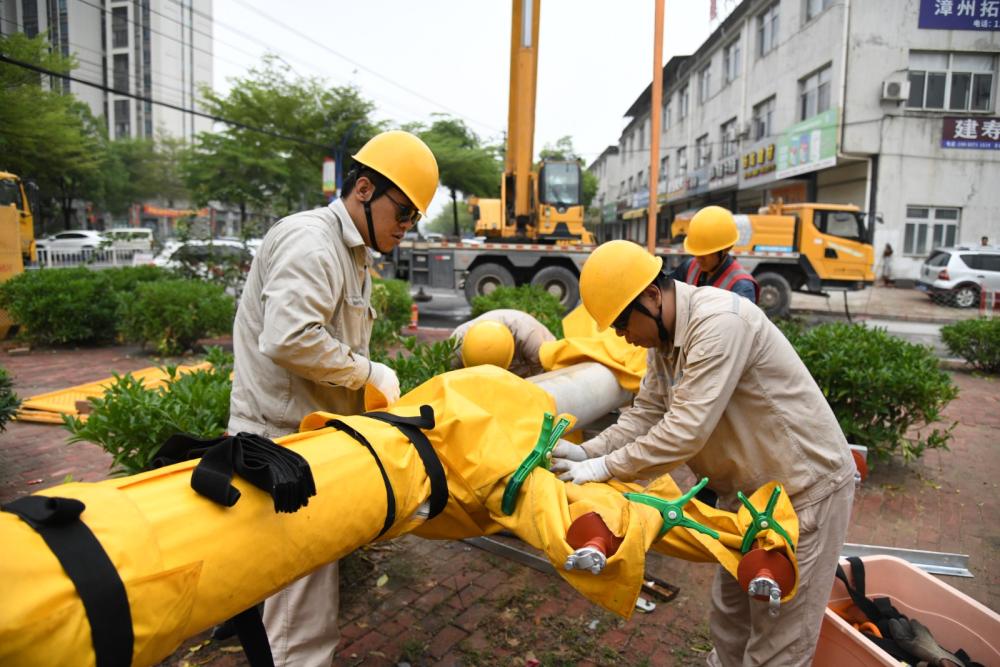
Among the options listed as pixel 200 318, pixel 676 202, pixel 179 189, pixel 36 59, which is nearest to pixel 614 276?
pixel 200 318

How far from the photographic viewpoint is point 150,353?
9164mm

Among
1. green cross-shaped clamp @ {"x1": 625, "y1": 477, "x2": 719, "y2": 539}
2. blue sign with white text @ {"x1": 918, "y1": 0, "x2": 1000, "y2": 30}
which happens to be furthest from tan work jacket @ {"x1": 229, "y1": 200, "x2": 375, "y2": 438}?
blue sign with white text @ {"x1": 918, "y1": 0, "x2": 1000, "y2": 30}

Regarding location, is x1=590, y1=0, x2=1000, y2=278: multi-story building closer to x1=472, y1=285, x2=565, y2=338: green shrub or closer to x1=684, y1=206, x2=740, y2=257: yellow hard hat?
x1=472, y1=285, x2=565, y2=338: green shrub

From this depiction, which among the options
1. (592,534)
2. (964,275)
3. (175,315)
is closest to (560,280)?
(175,315)

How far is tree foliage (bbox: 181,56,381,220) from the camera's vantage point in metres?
23.3

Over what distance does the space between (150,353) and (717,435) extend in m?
8.94

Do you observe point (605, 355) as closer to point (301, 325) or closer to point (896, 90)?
point (301, 325)

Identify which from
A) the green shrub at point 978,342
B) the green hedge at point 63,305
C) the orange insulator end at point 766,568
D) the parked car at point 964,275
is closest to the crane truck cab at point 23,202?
the green hedge at point 63,305

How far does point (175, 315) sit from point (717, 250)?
699 cm

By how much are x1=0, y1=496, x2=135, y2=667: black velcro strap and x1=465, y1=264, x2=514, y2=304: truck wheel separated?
12.9 metres

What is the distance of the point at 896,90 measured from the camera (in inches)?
761

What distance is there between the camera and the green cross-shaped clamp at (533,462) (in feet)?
5.91

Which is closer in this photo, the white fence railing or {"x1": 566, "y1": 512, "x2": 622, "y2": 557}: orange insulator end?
{"x1": 566, "y1": 512, "x2": 622, "y2": 557}: orange insulator end

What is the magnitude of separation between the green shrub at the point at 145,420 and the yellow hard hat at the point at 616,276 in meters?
1.81
